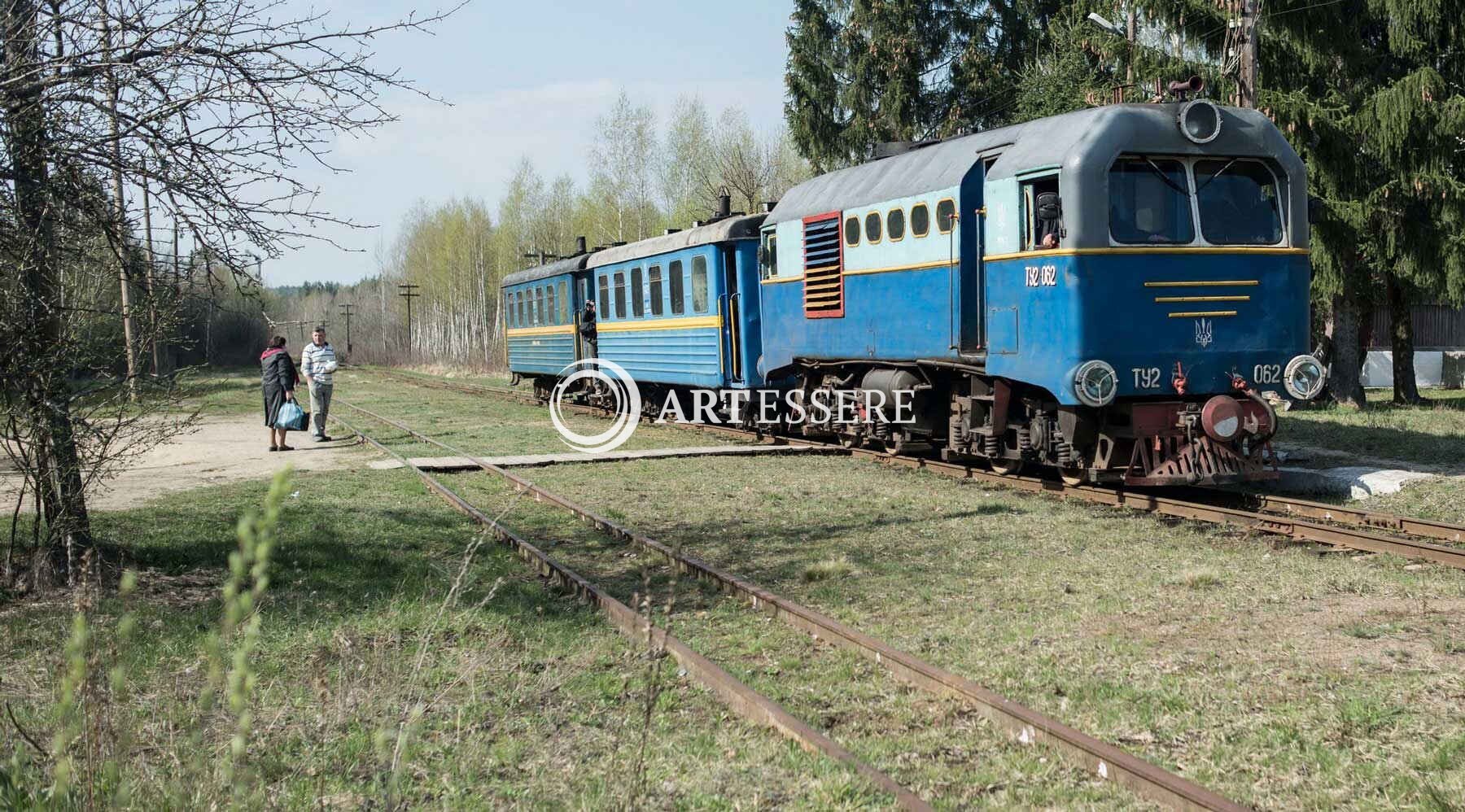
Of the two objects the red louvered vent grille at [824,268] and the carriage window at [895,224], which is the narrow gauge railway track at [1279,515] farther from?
the carriage window at [895,224]

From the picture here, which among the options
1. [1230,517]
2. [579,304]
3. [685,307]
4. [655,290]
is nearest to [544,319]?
[579,304]

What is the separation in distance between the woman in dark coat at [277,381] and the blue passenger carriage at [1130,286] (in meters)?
10.3

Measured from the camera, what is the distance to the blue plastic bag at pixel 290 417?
17.2m

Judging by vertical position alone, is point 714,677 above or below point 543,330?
below

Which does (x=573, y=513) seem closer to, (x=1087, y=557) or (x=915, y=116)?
(x=1087, y=557)

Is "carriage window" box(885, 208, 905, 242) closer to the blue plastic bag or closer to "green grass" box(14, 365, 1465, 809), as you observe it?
"green grass" box(14, 365, 1465, 809)

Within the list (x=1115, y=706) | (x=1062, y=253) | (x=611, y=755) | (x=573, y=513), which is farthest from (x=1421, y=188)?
(x=611, y=755)

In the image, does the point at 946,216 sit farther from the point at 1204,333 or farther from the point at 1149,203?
the point at 1204,333

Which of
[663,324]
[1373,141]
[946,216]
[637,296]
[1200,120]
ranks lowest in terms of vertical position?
[663,324]

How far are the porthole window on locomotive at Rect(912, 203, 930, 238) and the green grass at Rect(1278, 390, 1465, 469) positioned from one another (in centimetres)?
497

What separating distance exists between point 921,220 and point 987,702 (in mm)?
8006

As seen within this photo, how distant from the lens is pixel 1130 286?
33.9ft

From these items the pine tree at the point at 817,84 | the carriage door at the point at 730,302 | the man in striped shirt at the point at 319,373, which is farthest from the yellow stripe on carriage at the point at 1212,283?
the pine tree at the point at 817,84

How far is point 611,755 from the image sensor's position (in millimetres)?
4844
